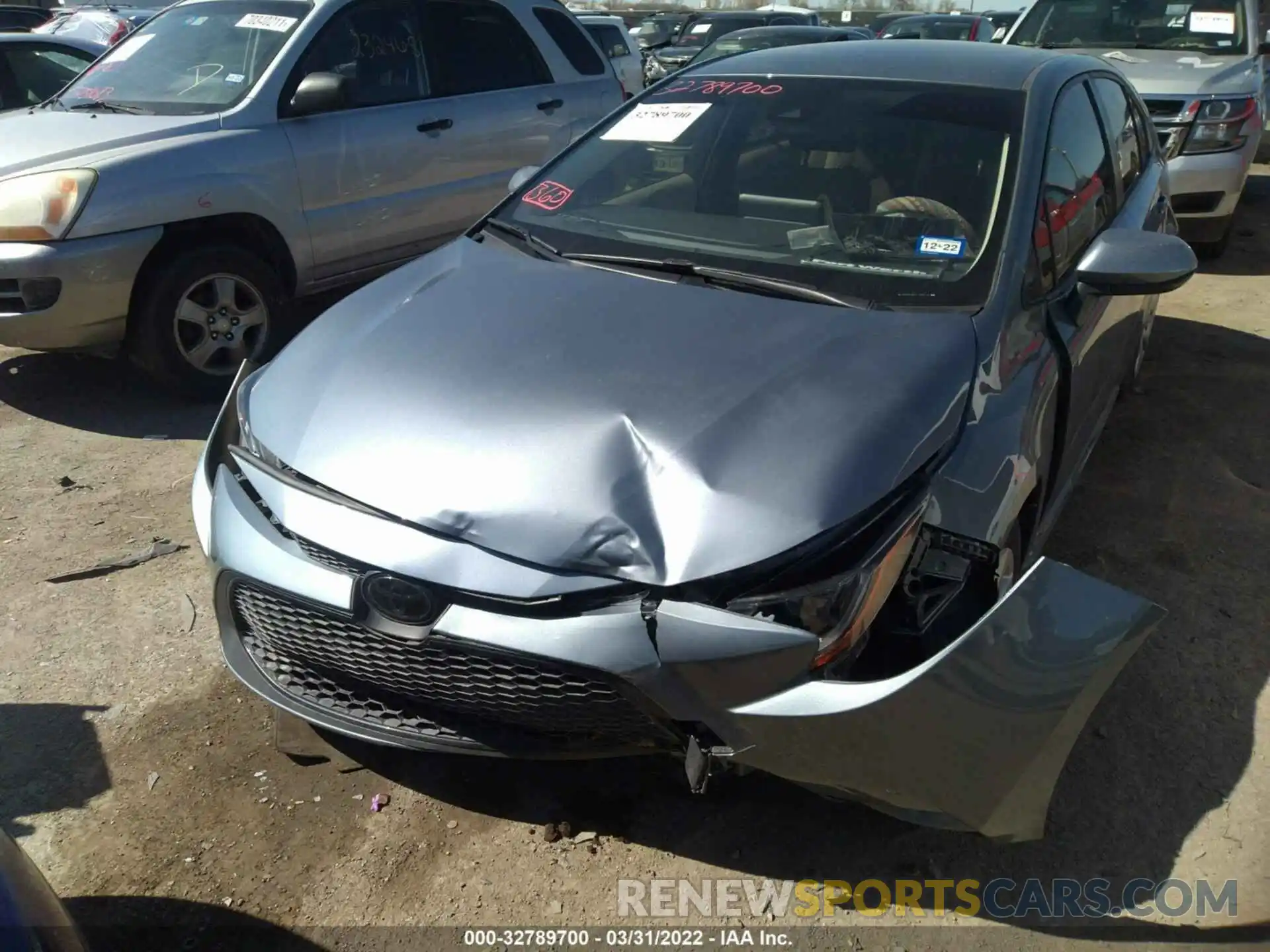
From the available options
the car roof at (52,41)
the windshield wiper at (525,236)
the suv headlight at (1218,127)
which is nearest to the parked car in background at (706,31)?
the car roof at (52,41)

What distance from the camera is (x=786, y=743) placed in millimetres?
1982

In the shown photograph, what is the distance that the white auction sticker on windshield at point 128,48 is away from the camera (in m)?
5.53

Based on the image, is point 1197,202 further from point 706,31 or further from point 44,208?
point 706,31

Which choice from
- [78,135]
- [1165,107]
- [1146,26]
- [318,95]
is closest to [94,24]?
[78,135]

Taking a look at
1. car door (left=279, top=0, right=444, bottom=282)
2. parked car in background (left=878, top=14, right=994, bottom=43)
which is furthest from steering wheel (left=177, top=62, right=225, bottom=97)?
parked car in background (left=878, top=14, right=994, bottom=43)

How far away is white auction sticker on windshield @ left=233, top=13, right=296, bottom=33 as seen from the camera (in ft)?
17.0

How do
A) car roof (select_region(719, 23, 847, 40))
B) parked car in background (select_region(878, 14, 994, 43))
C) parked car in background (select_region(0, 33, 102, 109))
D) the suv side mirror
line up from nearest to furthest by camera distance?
the suv side mirror
parked car in background (select_region(0, 33, 102, 109))
car roof (select_region(719, 23, 847, 40))
parked car in background (select_region(878, 14, 994, 43))

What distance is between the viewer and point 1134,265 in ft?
9.29

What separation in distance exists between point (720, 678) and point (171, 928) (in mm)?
1322

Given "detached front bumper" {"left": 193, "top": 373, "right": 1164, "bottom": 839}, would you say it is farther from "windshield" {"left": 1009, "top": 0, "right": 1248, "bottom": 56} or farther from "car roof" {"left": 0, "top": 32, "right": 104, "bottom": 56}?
"windshield" {"left": 1009, "top": 0, "right": 1248, "bottom": 56}

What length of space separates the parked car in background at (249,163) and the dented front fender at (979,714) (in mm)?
3715

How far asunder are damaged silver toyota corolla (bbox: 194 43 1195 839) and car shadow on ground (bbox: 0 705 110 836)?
1.80ft

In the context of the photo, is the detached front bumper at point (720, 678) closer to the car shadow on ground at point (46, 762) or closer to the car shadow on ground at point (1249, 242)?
the car shadow on ground at point (46, 762)

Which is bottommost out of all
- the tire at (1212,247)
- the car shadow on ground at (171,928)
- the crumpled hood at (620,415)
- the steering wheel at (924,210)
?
the tire at (1212,247)
